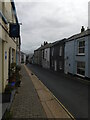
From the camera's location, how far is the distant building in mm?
14805

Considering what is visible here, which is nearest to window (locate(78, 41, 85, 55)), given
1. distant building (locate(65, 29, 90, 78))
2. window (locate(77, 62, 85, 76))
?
distant building (locate(65, 29, 90, 78))

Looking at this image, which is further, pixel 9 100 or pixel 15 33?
pixel 15 33

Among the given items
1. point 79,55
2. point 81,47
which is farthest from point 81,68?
point 81,47

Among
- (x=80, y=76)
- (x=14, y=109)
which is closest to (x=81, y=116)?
(x=14, y=109)

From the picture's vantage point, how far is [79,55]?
16.6m

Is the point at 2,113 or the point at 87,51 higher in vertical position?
the point at 87,51

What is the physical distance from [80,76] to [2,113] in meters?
12.6

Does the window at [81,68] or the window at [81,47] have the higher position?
the window at [81,47]

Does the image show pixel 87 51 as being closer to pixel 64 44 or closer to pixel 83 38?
pixel 83 38

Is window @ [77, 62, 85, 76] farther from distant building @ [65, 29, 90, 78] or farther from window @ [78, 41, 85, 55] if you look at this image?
window @ [78, 41, 85, 55]

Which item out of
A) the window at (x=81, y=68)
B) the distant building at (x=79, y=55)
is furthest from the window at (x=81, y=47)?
the window at (x=81, y=68)

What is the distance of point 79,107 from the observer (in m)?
6.57

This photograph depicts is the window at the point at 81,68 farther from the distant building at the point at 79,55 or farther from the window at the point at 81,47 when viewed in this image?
the window at the point at 81,47

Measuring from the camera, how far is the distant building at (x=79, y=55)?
1481 cm
